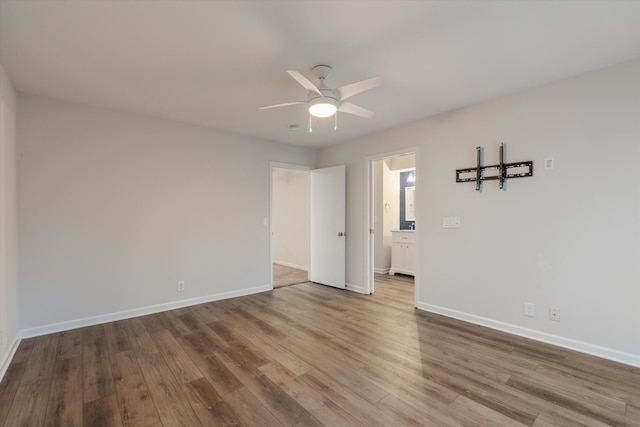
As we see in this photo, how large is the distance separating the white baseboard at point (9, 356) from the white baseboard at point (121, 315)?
0.18 m

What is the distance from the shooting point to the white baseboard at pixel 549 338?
2434 millimetres

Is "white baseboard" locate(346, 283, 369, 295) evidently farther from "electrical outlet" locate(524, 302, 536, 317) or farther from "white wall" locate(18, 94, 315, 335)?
"electrical outlet" locate(524, 302, 536, 317)

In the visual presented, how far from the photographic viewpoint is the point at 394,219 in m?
6.52

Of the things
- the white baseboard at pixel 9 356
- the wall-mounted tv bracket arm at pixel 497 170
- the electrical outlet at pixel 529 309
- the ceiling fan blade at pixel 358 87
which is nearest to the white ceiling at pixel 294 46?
the ceiling fan blade at pixel 358 87

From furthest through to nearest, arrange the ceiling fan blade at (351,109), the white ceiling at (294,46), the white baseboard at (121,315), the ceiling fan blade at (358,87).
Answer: the white baseboard at (121,315) → the ceiling fan blade at (351,109) → the ceiling fan blade at (358,87) → the white ceiling at (294,46)

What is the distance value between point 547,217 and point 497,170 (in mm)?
674

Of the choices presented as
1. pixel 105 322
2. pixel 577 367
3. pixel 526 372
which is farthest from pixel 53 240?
pixel 577 367

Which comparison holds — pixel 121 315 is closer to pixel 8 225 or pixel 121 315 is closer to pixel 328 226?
pixel 8 225

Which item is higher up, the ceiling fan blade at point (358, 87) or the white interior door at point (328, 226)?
the ceiling fan blade at point (358, 87)

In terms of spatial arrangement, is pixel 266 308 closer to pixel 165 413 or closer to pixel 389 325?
pixel 389 325

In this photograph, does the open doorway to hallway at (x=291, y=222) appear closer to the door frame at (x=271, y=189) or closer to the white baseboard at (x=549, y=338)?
the door frame at (x=271, y=189)

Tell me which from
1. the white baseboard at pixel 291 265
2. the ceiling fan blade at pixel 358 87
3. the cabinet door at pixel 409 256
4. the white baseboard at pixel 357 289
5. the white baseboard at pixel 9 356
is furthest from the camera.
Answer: the white baseboard at pixel 291 265

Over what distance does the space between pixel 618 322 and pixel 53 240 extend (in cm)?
556

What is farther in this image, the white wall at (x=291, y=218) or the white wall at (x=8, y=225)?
the white wall at (x=291, y=218)
